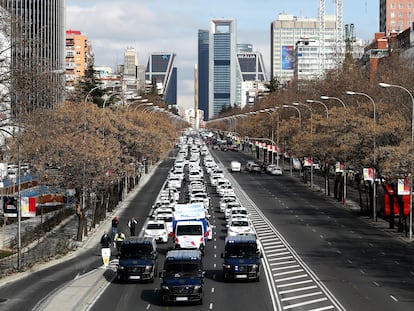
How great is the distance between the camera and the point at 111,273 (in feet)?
128

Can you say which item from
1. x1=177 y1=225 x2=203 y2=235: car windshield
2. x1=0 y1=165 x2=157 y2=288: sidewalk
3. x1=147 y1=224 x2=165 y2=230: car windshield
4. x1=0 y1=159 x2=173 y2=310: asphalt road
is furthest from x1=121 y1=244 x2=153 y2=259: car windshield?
x1=147 y1=224 x2=165 y2=230: car windshield

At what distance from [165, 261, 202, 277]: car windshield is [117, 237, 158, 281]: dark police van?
397 centimetres

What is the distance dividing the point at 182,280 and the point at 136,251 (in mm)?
6087

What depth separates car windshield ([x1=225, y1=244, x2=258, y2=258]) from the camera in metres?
36.0

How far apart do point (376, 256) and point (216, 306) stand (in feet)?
55.5

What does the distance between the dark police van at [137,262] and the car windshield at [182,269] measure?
156 inches

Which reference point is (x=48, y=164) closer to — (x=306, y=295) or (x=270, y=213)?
(x=270, y=213)

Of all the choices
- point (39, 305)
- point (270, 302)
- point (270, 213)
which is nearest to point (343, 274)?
point (270, 302)

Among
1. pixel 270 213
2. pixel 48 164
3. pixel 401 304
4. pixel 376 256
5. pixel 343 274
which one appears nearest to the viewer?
pixel 401 304

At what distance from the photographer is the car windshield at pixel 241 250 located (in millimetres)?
35969

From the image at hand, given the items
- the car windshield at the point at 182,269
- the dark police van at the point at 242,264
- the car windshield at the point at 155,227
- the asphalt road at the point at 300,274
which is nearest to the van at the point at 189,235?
the asphalt road at the point at 300,274

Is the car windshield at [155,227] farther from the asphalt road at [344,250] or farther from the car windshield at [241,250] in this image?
the car windshield at [241,250]

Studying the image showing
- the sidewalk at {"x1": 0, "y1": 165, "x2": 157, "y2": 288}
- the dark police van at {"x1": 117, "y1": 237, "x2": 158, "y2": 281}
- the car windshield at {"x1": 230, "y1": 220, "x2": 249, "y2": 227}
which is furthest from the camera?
the car windshield at {"x1": 230, "y1": 220, "x2": 249, "y2": 227}

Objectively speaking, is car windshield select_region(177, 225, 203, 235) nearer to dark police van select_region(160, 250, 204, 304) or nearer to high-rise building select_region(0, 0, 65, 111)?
dark police van select_region(160, 250, 204, 304)
